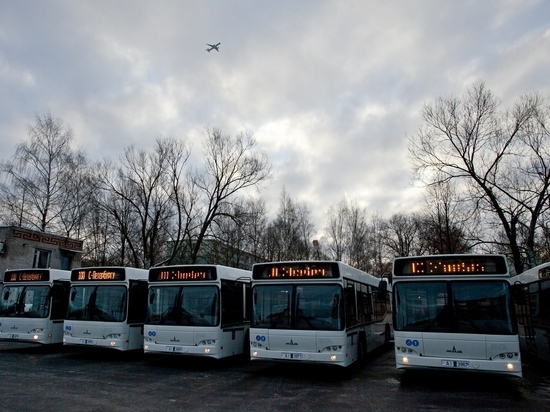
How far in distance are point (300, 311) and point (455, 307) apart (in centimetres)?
374

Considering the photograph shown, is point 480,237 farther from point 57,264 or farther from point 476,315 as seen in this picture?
point 57,264

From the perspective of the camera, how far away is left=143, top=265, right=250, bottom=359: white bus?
39.4ft

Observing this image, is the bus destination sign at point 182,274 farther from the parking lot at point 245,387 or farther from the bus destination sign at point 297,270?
the parking lot at point 245,387

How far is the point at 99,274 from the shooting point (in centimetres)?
1434

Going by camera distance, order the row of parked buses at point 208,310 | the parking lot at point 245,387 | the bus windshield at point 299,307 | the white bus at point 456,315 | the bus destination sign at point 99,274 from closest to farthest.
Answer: the parking lot at point 245,387 → the white bus at point 456,315 → the bus windshield at point 299,307 → the row of parked buses at point 208,310 → the bus destination sign at point 99,274

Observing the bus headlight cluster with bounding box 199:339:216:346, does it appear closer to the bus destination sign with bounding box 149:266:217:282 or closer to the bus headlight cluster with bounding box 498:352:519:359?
the bus destination sign with bounding box 149:266:217:282

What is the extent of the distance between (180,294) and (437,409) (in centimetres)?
778

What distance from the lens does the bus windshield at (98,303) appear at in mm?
13711

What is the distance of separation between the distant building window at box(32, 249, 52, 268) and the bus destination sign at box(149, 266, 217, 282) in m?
18.9

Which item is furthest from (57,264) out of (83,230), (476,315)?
(476,315)

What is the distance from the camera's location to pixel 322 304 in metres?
10.8

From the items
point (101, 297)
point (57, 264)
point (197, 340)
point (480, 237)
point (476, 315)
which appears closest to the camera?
point (476, 315)

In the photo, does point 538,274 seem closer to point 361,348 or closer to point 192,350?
point 361,348

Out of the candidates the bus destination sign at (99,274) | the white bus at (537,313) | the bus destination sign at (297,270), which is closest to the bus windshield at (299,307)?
the bus destination sign at (297,270)
